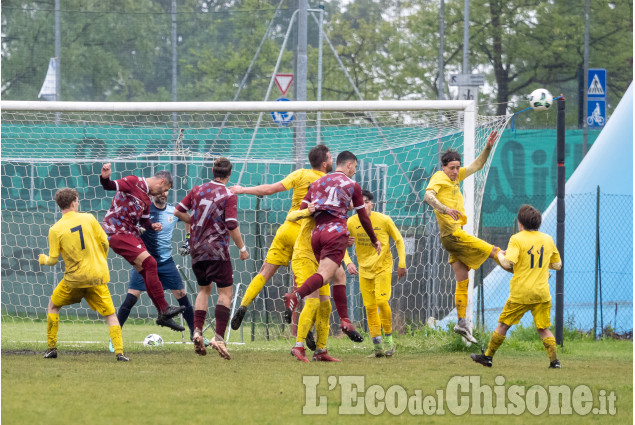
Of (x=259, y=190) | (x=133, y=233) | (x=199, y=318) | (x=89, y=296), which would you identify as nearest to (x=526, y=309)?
(x=259, y=190)

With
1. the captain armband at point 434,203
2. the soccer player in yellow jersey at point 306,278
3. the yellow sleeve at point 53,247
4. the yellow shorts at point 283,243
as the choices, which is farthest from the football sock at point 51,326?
the captain armband at point 434,203

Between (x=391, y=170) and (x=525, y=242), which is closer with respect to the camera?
(x=525, y=242)

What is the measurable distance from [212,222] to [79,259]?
1.32 meters

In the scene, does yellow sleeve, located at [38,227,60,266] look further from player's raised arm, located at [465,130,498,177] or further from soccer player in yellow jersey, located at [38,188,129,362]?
player's raised arm, located at [465,130,498,177]

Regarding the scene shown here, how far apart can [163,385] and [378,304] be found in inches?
137

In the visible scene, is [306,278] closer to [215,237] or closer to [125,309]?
[215,237]

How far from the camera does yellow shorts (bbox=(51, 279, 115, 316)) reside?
901 centimetres

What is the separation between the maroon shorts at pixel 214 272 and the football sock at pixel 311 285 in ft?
2.94

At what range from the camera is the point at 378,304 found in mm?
10312

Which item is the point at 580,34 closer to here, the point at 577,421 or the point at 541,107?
the point at 541,107

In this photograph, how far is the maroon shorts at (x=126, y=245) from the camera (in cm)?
966

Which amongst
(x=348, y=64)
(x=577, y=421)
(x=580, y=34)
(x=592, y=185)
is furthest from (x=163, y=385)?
(x=348, y=64)

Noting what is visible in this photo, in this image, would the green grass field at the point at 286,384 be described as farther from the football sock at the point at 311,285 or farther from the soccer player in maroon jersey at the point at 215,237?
the football sock at the point at 311,285

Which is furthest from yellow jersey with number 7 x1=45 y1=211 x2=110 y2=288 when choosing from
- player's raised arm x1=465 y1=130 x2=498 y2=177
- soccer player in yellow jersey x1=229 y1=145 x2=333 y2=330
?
player's raised arm x1=465 y1=130 x2=498 y2=177
